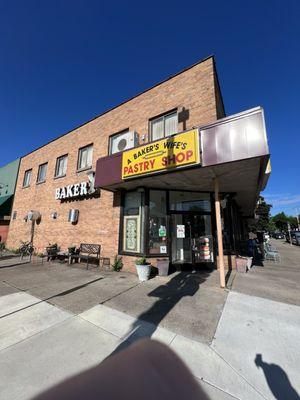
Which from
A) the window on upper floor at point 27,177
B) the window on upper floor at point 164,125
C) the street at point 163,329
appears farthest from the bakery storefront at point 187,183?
the window on upper floor at point 27,177

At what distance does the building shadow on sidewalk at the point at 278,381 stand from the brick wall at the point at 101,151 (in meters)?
6.01

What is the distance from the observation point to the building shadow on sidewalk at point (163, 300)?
3447mm

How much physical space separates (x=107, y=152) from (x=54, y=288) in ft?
23.2

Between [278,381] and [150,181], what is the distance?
20.2 ft

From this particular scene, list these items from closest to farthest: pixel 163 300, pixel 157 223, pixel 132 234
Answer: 1. pixel 163 300
2. pixel 157 223
3. pixel 132 234

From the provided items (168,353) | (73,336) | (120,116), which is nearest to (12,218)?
(120,116)

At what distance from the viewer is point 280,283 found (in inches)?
260

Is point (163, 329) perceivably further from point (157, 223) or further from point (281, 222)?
point (281, 222)

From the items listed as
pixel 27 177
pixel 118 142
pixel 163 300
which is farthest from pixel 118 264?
pixel 27 177

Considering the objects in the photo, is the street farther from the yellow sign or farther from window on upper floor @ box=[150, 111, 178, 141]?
window on upper floor @ box=[150, 111, 178, 141]

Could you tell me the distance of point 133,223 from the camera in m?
8.59

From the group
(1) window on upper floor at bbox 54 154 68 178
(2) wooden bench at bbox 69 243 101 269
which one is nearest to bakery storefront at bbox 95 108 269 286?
(2) wooden bench at bbox 69 243 101 269

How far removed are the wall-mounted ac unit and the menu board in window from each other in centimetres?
352

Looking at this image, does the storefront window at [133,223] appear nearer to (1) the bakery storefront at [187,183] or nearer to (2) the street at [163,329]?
(1) the bakery storefront at [187,183]
